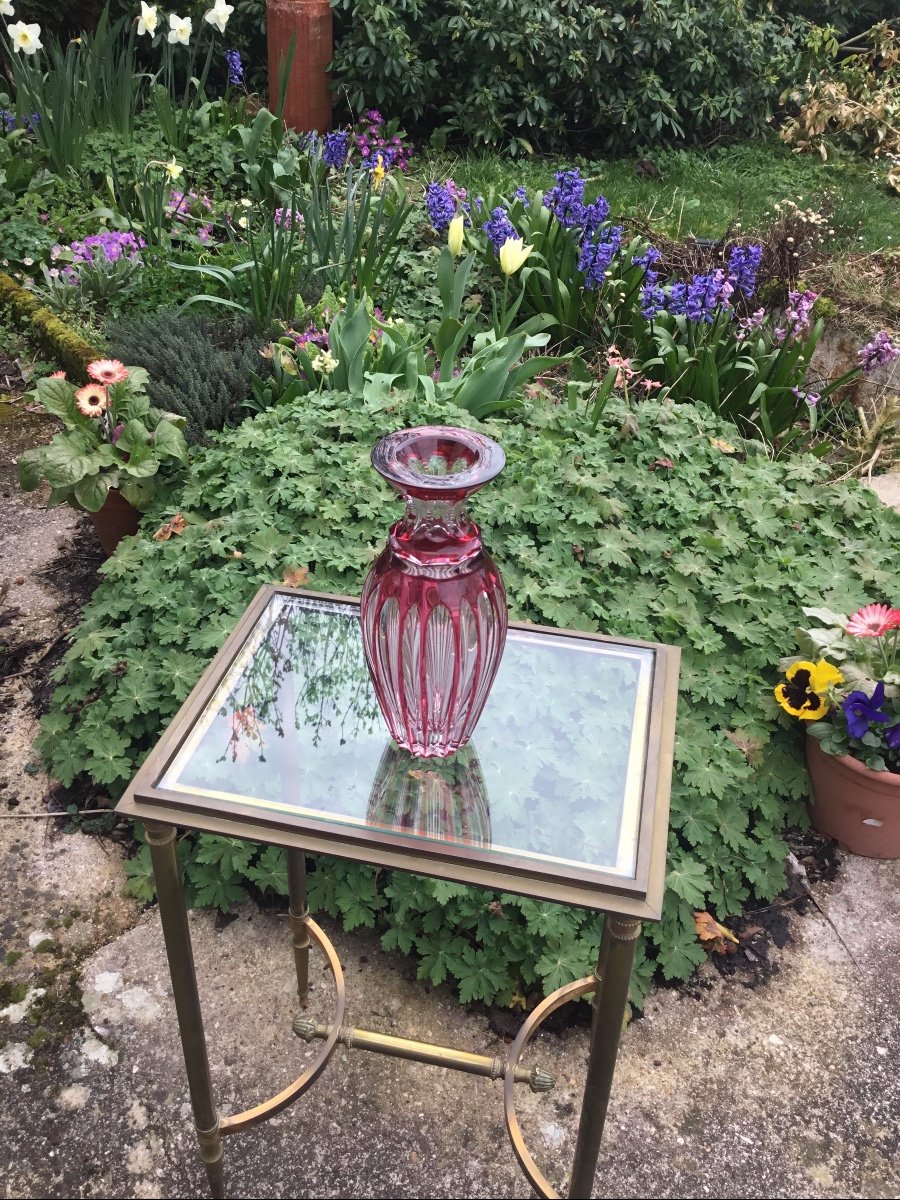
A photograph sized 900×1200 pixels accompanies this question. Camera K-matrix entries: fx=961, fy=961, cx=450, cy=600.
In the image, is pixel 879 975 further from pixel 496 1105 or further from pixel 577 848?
pixel 577 848

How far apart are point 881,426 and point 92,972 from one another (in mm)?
3350

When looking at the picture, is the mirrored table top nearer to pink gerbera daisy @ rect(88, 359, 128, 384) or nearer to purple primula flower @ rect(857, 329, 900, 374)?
pink gerbera daisy @ rect(88, 359, 128, 384)

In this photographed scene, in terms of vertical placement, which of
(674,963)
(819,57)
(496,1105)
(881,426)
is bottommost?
(496,1105)

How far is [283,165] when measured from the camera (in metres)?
5.06

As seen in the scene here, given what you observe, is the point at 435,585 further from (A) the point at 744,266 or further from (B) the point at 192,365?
(A) the point at 744,266

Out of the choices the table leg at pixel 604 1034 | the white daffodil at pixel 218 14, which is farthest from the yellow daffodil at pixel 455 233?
the table leg at pixel 604 1034

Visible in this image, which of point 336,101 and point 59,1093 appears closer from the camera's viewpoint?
point 59,1093

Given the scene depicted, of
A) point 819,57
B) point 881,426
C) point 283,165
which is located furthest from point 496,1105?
point 819,57

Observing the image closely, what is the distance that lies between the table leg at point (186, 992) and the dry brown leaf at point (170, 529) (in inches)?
52.9

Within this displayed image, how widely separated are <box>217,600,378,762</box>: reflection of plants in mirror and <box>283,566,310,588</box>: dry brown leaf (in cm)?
67

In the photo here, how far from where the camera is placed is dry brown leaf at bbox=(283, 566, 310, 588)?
2.45 m

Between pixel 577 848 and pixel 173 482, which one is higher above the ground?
pixel 577 848

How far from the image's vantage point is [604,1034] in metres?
1.35

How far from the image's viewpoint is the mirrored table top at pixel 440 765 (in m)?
1.29
